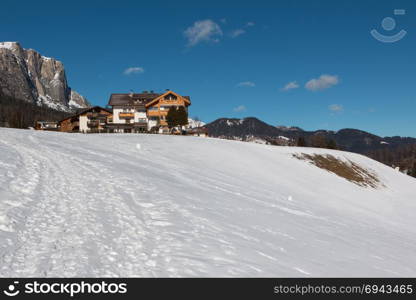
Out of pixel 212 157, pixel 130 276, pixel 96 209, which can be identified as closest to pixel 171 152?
pixel 212 157

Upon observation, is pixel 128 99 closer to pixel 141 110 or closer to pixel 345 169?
pixel 141 110

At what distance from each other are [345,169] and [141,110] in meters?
60.3

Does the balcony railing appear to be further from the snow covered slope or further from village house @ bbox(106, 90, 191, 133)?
the snow covered slope

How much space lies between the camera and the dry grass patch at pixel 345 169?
4422cm

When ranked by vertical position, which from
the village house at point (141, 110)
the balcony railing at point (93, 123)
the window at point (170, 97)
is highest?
the window at point (170, 97)

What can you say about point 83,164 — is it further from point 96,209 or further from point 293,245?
point 293,245

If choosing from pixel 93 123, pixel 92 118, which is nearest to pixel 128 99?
pixel 92 118

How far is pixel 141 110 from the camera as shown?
86.8 m

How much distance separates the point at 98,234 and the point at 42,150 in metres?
14.5

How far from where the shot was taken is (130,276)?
18.8 feet

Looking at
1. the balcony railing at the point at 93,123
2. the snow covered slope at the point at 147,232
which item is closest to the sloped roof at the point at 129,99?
the balcony railing at the point at 93,123

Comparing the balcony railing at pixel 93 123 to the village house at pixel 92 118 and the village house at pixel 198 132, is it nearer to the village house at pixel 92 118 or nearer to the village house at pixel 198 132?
the village house at pixel 92 118

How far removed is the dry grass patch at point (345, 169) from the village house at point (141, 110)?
44065 mm

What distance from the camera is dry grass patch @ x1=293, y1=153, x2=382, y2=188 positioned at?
4422 cm
